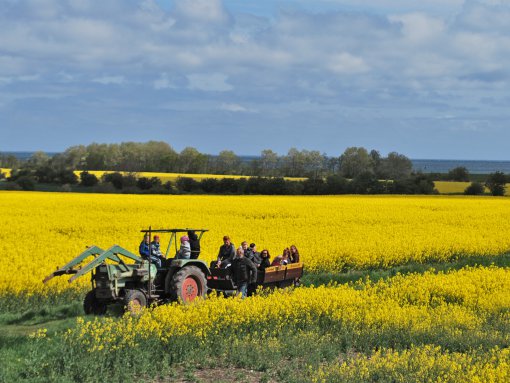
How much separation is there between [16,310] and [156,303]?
4559 mm

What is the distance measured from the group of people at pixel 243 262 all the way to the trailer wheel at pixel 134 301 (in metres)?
2.42

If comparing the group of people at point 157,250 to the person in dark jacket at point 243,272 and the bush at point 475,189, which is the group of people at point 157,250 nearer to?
the person in dark jacket at point 243,272

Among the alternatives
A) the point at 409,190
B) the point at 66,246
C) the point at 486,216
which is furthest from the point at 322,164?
the point at 66,246

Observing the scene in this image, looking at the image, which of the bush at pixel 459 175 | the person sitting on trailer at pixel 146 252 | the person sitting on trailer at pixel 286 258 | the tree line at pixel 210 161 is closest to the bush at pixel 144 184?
the tree line at pixel 210 161

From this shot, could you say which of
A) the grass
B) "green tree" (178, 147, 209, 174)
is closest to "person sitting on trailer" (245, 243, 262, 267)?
the grass

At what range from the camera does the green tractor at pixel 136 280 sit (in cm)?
1275

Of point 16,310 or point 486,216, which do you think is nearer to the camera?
point 16,310

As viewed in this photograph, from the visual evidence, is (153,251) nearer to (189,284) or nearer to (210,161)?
(189,284)

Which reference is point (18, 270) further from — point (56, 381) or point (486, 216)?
point (486, 216)

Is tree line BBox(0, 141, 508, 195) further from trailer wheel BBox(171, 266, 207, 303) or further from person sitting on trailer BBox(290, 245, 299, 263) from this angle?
trailer wheel BBox(171, 266, 207, 303)

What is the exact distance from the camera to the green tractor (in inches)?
502

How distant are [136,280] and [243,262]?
2.46m

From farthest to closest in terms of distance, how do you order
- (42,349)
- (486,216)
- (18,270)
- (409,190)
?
(409,190)
(486,216)
(18,270)
(42,349)

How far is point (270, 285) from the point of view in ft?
51.0
